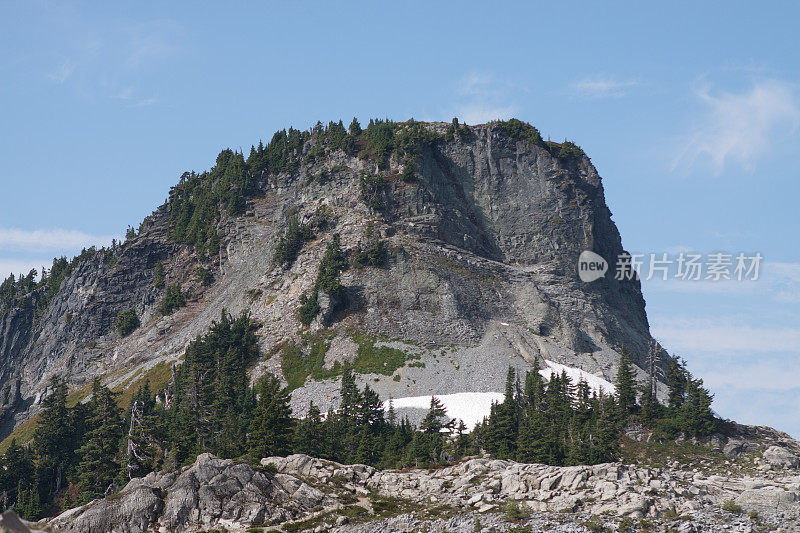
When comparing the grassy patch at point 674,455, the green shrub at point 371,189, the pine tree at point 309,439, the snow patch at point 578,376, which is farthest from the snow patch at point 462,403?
the green shrub at point 371,189

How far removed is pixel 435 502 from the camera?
7300cm

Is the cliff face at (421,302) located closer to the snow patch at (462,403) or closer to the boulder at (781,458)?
the snow patch at (462,403)

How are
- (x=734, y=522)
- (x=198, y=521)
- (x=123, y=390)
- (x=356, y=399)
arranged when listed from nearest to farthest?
(x=734, y=522)
(x=198, y=521)
(x=356, y=399)
(x=123, y=390)

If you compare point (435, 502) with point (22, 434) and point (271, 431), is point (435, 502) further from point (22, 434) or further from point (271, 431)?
point (22, 434)

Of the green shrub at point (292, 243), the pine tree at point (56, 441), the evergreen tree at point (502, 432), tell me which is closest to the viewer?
the evergreen tree at point (502, 432)

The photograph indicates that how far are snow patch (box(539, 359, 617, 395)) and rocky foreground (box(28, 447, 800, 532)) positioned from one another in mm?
61535

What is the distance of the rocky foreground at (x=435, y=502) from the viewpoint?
63.7 m

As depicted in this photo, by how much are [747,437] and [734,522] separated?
170 feet

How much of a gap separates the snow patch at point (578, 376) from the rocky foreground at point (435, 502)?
2423 inches

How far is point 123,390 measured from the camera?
16388 centimetres

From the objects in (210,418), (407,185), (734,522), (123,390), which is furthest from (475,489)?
(407,185)

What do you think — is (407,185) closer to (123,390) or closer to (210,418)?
(123,390)

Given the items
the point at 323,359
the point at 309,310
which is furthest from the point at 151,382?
the point at 323,359

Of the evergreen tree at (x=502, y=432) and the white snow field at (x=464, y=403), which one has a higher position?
the white snow field at (x=464, y=403)
